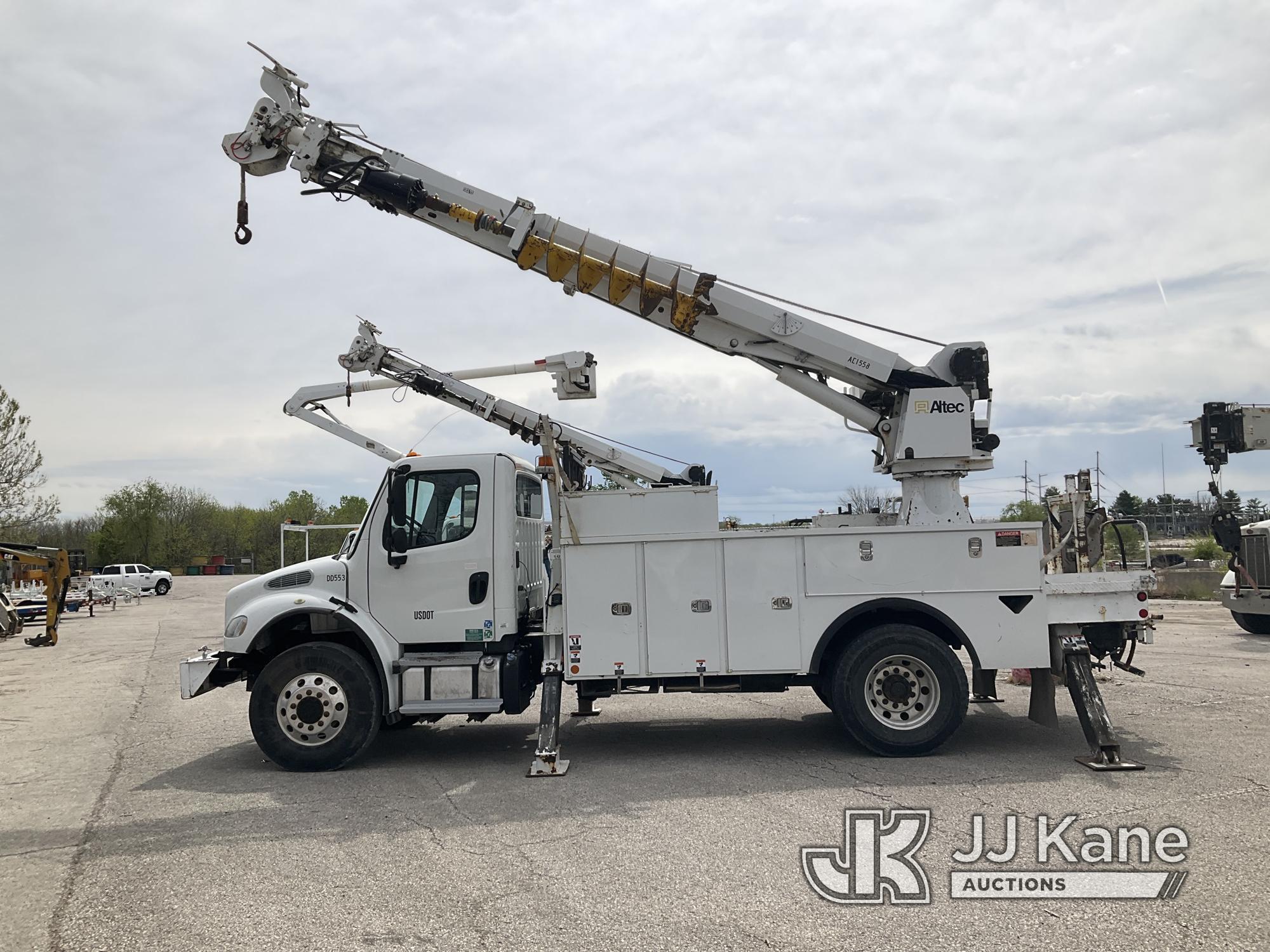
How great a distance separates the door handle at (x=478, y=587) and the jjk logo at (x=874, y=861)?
3609 millimetres

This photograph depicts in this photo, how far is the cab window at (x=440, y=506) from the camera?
27.1 feet

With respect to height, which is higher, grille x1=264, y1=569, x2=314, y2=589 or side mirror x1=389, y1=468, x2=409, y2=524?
side mirror x1=389, y1=468, x2=409, y2=524

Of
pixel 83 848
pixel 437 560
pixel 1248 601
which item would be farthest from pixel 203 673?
pixel 1248 601

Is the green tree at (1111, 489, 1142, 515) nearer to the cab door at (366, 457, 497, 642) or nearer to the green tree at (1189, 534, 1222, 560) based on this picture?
the green tree at (1189, 534, 1222, 560)

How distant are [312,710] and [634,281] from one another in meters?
5.02

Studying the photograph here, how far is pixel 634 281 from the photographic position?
9086 mm

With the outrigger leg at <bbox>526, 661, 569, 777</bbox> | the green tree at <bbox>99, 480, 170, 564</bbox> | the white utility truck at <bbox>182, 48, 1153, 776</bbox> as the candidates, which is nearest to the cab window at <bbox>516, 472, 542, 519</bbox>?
the white utility truck at <bbox>182, 48, 1153, 776</bbox>

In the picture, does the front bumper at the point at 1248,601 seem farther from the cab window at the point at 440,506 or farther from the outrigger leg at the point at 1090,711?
the cab window at the point at 440,506

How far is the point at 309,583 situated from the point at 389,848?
319cm

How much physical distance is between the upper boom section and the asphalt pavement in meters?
3.10

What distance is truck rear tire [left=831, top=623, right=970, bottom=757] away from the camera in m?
7.73

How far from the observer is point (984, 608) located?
7902 mm

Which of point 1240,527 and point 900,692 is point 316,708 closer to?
point 900,692

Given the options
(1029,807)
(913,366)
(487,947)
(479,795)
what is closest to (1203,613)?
(913,366)
